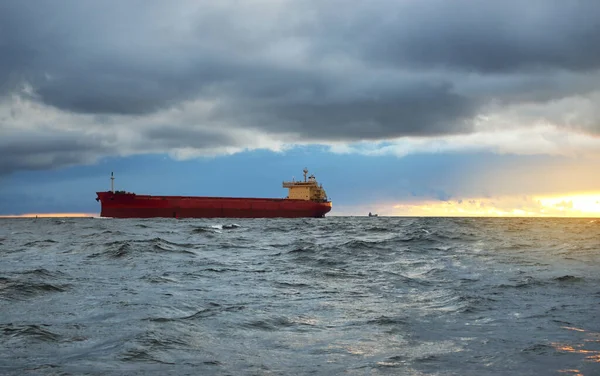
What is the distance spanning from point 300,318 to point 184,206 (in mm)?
72820

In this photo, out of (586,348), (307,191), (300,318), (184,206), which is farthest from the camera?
(307,191)

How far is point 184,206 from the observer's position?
265 feet

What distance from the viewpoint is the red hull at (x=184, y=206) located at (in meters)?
80.1

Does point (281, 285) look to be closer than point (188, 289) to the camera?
No

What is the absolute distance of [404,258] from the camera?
2197 centimetres

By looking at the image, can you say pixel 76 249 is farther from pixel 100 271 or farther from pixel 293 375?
pixel 293 375

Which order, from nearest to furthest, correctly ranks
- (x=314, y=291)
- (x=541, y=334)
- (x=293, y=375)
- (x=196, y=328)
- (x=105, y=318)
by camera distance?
(x=293, y=375) < (x=541, y=334) < (x=196, y=328) < (x=105, y=318) < (x=314, y=291)

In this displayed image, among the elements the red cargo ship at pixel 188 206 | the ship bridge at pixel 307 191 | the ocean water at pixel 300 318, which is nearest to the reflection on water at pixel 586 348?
the ocean water at pixel 300 318

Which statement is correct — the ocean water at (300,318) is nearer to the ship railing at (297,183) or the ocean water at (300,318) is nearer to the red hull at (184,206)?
the red hull at (184,206)

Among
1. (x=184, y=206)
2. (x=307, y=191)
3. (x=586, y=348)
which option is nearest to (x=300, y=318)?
(x=586, y=348)

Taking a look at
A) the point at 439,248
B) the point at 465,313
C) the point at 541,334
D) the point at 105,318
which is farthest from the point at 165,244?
the point at 541,334

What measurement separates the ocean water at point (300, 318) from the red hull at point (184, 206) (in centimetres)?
6083

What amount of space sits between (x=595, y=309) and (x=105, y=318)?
937 cm

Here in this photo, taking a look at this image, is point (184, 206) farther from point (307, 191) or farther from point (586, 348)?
point (586, 348)
